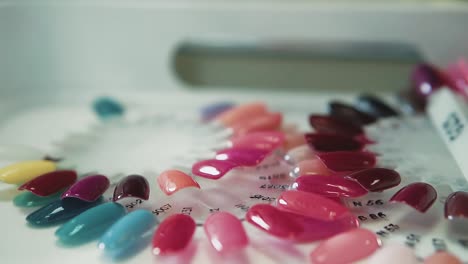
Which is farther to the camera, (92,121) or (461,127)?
(92,121)

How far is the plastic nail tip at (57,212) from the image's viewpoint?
414mm

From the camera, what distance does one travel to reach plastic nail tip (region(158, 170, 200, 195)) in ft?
1.44

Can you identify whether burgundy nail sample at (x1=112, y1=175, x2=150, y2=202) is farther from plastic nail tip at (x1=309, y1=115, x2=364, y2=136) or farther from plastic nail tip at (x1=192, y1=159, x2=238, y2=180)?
plastic nail tip at (x1=309, y1=115, x2=364, y2=136)

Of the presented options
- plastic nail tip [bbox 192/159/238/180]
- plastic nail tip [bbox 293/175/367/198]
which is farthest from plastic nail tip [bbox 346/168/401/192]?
plastic nail tip [bbox 192/159/238/180]

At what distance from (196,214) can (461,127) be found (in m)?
0.28

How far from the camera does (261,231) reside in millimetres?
396

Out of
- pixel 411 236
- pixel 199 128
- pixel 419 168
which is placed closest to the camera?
pixel 411 236

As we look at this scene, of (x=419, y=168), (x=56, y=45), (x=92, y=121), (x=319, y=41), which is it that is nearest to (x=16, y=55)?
(x=56, y=45)

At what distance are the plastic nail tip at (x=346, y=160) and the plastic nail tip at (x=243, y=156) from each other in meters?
0.06

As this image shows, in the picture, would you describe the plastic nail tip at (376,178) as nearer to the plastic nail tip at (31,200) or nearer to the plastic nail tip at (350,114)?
the plastic nail tip at (350,114)

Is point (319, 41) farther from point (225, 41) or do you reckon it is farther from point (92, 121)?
point (92, 121)

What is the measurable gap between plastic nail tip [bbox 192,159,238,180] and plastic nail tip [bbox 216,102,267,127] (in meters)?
0.13

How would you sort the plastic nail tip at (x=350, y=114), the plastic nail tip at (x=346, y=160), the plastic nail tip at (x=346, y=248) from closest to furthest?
the plastic nail tip at (x=346, y=248)
the plastic nail tip at (x=346, y=160)
the plastic nail tip at (x=350, y=114)

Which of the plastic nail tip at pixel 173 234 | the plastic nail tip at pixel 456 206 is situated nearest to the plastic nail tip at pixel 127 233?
the plastic nail tip at pixel 173 234
